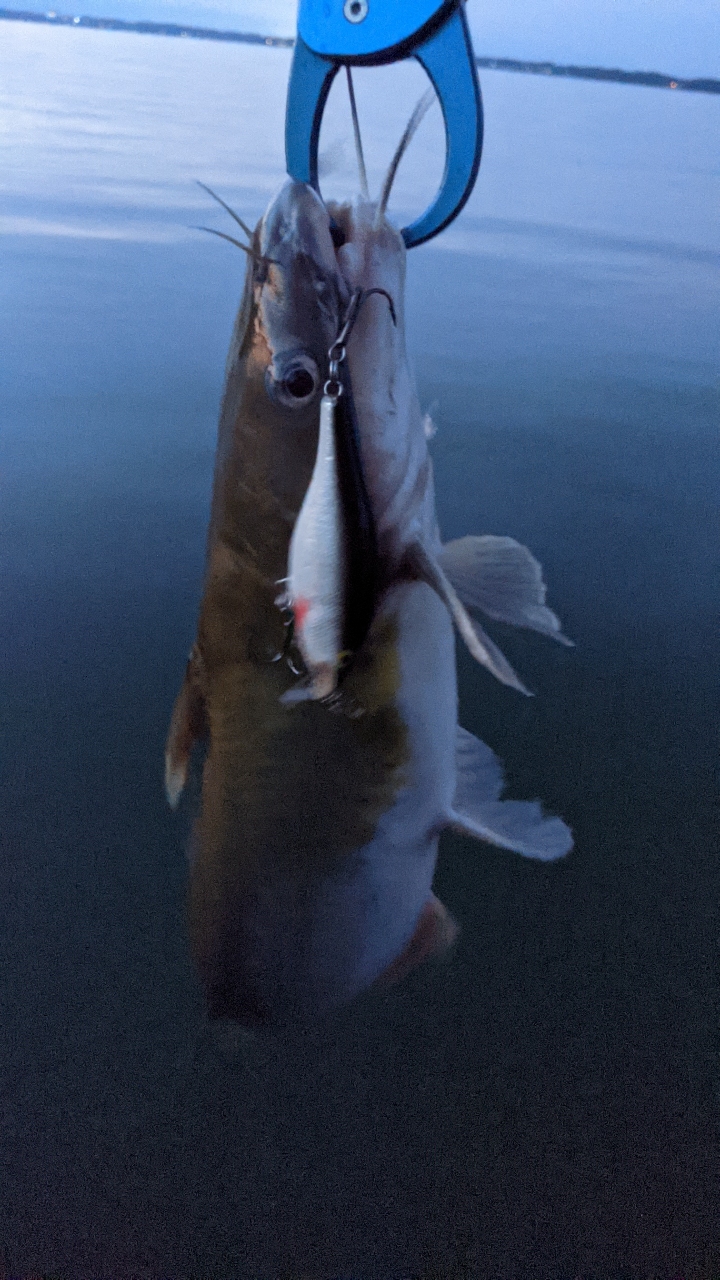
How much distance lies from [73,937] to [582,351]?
2822mm

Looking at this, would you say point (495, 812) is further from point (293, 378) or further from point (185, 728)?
point (293, 378)

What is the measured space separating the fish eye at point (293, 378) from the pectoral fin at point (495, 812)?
0.57 metres

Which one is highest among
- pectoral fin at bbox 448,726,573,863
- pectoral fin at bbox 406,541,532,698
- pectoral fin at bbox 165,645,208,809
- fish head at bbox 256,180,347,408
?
fish head at bbox 256,180,347,408

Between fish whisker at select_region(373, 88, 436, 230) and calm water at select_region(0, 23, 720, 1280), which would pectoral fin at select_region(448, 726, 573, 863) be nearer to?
calm water at select_region(0, 23, 720, 1280)

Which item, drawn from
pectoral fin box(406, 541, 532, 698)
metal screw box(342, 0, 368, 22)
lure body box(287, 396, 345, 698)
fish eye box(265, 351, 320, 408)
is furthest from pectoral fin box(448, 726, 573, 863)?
metal screw box(342, 0, 368, 22)

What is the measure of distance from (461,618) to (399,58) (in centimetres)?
60

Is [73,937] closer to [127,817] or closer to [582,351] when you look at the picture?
[127,817]

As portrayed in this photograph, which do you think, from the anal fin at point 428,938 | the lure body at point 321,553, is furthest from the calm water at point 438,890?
the lure body at point 321,553

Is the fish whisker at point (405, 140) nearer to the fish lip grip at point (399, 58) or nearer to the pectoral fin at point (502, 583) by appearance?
the fish lip grip at point (399, 58)

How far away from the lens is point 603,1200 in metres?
1.10

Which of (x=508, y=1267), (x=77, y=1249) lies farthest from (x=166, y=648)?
(x=508, y=1267)

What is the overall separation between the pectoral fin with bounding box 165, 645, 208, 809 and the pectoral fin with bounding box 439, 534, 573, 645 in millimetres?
382

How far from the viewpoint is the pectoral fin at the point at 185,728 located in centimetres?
125

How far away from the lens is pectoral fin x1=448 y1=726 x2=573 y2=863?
131 centimetres
